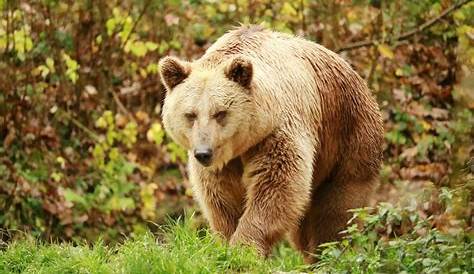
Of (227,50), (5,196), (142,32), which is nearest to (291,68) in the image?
(227,50)

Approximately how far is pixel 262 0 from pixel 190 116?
17.7ft

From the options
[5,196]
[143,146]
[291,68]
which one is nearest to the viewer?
[291,68]

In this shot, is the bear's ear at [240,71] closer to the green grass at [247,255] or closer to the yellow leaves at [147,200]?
the green grass at [247,255]

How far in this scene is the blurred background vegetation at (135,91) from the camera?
11.6m

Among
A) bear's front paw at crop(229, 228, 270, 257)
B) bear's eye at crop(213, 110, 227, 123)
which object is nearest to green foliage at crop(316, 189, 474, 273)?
bear's front paw at crop(229, 228, 270, 257)

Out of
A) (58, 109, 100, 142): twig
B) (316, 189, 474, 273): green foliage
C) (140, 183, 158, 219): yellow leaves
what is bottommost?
(140, 183, 158, 219): yellow leaves

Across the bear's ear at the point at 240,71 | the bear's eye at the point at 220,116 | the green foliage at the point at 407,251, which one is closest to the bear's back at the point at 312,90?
the bear's ear at the point at 240,71

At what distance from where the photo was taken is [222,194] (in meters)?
7.50

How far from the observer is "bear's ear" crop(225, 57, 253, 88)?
7145mm

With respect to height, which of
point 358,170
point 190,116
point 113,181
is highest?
point 190,116

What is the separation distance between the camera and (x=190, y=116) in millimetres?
7145

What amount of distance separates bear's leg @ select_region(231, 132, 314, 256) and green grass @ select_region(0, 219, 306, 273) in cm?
41

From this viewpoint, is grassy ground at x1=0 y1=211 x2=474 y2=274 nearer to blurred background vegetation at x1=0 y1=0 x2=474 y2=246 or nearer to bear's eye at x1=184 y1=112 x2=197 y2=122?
bear's eye at x1=184 y1=112 x2=197 y2=122

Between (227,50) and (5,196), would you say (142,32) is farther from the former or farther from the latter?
(227,50)
